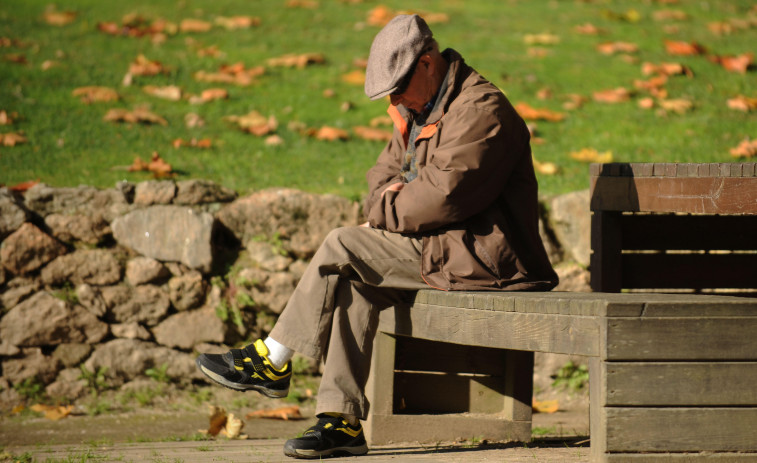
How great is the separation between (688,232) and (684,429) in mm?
1720

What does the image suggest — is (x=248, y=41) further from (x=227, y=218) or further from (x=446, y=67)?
(x=446, y=67)

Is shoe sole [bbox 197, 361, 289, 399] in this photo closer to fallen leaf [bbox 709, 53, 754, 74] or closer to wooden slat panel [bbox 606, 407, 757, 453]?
wooden slat panel [bbox 606, 407, 757, 453]

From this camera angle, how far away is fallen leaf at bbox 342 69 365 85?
693 cm

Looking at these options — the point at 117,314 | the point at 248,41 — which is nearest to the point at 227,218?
the point at 117,314

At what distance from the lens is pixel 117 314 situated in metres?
4.86

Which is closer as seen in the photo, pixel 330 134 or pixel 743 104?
pixel 330 134

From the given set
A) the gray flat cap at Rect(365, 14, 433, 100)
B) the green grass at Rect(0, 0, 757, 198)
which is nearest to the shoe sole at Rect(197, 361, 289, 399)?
the gray flat cap at Rect(365, 14, 433, 100)

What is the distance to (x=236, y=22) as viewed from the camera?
26.6 ft

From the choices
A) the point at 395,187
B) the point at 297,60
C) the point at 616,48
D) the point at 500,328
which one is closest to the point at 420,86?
the point at 395,187

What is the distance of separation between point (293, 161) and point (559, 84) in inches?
98.5

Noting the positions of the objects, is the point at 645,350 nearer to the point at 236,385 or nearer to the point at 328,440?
the point at 328,440

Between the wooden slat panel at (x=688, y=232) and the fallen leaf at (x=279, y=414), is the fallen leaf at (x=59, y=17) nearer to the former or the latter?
the fallen leaf at (x=279, y=414)

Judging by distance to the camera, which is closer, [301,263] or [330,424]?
[330,424]

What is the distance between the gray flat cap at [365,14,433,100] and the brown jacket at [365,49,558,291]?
0.18m
